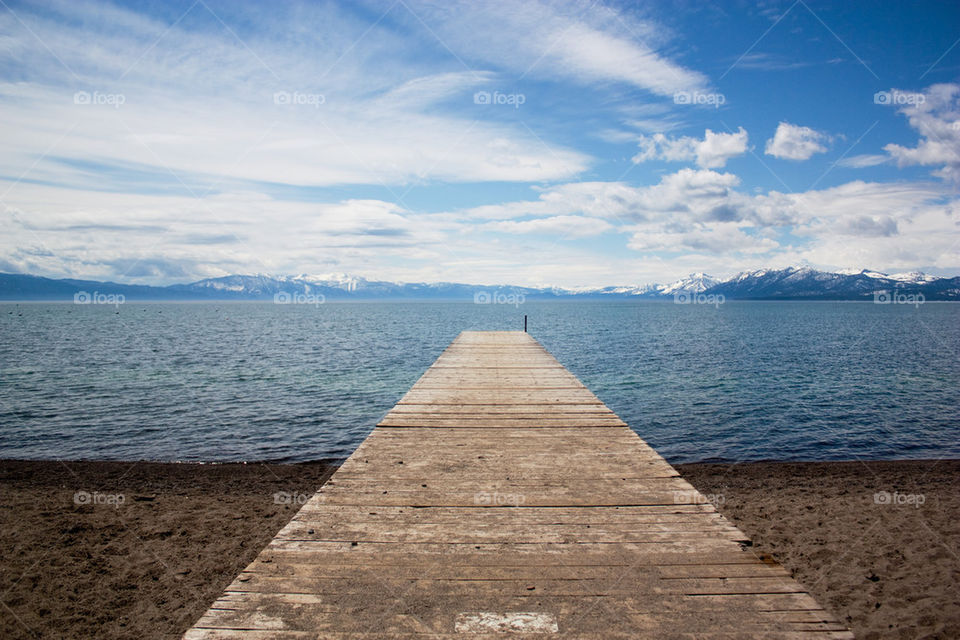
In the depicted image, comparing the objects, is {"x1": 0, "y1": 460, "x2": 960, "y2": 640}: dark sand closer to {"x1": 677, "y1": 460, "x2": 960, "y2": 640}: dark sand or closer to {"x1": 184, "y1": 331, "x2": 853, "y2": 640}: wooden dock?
{"x1": 677, "y1": 460, "x2": 960, "y2": 640}: dark sand

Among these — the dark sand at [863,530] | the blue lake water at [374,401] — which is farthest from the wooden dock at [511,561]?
the blue lake water at [374,401]

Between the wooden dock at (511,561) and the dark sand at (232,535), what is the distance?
4167 mm

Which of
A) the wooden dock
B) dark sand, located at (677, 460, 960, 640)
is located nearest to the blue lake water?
dark sand, located at (677, 460, 960, 640)

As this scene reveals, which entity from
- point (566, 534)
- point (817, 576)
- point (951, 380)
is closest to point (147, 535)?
point (566, 534)

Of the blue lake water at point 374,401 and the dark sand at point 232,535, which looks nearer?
the dark sand at point 232,535

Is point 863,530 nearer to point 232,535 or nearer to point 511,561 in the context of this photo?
point 511,561

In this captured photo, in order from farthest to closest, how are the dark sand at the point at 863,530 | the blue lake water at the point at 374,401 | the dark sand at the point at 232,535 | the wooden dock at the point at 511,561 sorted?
the blue lake water at the point at 374,401
the dark sand at the point at 863,530
the dark sand at the point at 232,535
the wooden dock at the point at 511,561

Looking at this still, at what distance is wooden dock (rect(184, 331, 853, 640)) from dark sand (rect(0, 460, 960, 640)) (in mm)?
4167

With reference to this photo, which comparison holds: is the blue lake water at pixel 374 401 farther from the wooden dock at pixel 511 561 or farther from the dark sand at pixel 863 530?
the wooden dock at pixel 511 561

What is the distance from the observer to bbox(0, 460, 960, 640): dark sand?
25.6ft

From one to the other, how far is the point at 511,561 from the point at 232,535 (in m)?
8.46

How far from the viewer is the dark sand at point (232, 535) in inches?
307

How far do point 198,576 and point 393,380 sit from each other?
898 inches

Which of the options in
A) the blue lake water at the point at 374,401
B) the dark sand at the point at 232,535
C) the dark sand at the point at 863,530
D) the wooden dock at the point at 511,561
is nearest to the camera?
the wooden dock at the point at 511,561
